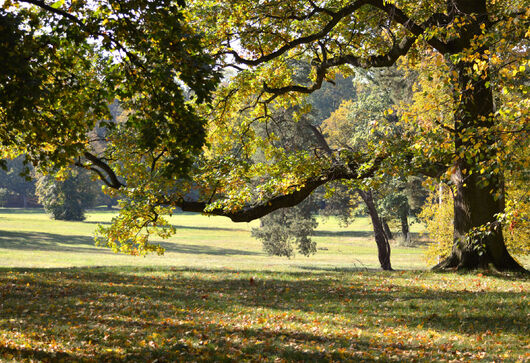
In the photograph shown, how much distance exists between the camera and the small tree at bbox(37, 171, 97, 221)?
52.4 m

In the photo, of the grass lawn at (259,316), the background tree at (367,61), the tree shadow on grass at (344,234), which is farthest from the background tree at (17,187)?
the background tree at (367,61)

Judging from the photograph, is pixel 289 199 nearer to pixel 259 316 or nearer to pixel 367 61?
pixel 367 61

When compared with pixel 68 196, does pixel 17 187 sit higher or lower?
higher

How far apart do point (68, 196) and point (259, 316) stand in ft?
162

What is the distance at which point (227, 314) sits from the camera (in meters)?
9.10

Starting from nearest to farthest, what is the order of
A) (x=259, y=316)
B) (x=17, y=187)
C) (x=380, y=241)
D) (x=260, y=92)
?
(x=259, y=316) < (x=260, y=92) < (x=380, y=241) < (x=17, y=187)

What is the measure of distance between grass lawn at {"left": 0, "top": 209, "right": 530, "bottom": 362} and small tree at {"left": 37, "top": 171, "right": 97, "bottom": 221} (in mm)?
39726

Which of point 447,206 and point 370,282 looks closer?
point 370,282

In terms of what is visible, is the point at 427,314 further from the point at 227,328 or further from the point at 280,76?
the point at 280,76

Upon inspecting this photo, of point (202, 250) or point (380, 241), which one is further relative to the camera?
point (202, 250)

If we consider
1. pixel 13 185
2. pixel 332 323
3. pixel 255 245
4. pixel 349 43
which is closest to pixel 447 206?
pixel 349 43

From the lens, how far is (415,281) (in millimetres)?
12281

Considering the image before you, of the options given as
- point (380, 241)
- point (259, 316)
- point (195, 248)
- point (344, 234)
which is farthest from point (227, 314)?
point (344, 234)

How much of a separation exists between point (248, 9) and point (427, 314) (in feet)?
27.7
